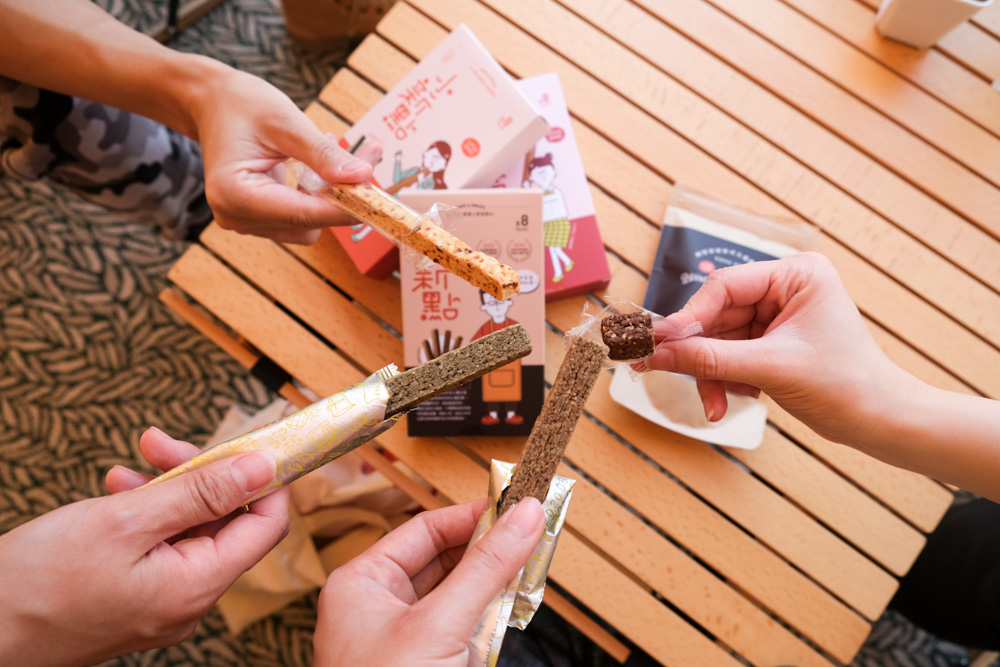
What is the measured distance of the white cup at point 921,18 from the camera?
3.47 feet

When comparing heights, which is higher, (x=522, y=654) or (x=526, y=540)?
(x=526, y=540)

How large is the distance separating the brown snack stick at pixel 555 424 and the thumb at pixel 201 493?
0.31 metres

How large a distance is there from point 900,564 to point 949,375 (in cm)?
35

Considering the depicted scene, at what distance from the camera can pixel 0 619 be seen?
2.06ft

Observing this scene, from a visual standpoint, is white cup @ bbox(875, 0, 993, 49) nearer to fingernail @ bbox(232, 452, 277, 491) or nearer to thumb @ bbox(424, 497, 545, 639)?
thumb @ bbox(424, 497, 545, 639)

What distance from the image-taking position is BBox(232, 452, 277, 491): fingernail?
68 centimetres

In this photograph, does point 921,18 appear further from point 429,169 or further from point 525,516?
point 525,516

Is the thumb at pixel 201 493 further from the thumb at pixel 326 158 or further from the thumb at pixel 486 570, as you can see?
the thumb at pixel 326 158

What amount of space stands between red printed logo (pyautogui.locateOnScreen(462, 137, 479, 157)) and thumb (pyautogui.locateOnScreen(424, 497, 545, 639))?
0.63 meters

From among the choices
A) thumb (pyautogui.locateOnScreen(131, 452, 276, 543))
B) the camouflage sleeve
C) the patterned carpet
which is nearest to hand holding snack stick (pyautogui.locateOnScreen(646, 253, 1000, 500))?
thumb (pyautogui.locateOnScreen(131, 452, 276, 543))

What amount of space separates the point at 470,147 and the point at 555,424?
545 millimetres

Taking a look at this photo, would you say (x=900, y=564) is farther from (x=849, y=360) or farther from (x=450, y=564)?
(x=450, y=564)

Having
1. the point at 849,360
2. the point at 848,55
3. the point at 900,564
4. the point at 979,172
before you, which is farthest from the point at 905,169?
the point at 900,564

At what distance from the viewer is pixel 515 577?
0.74 m
